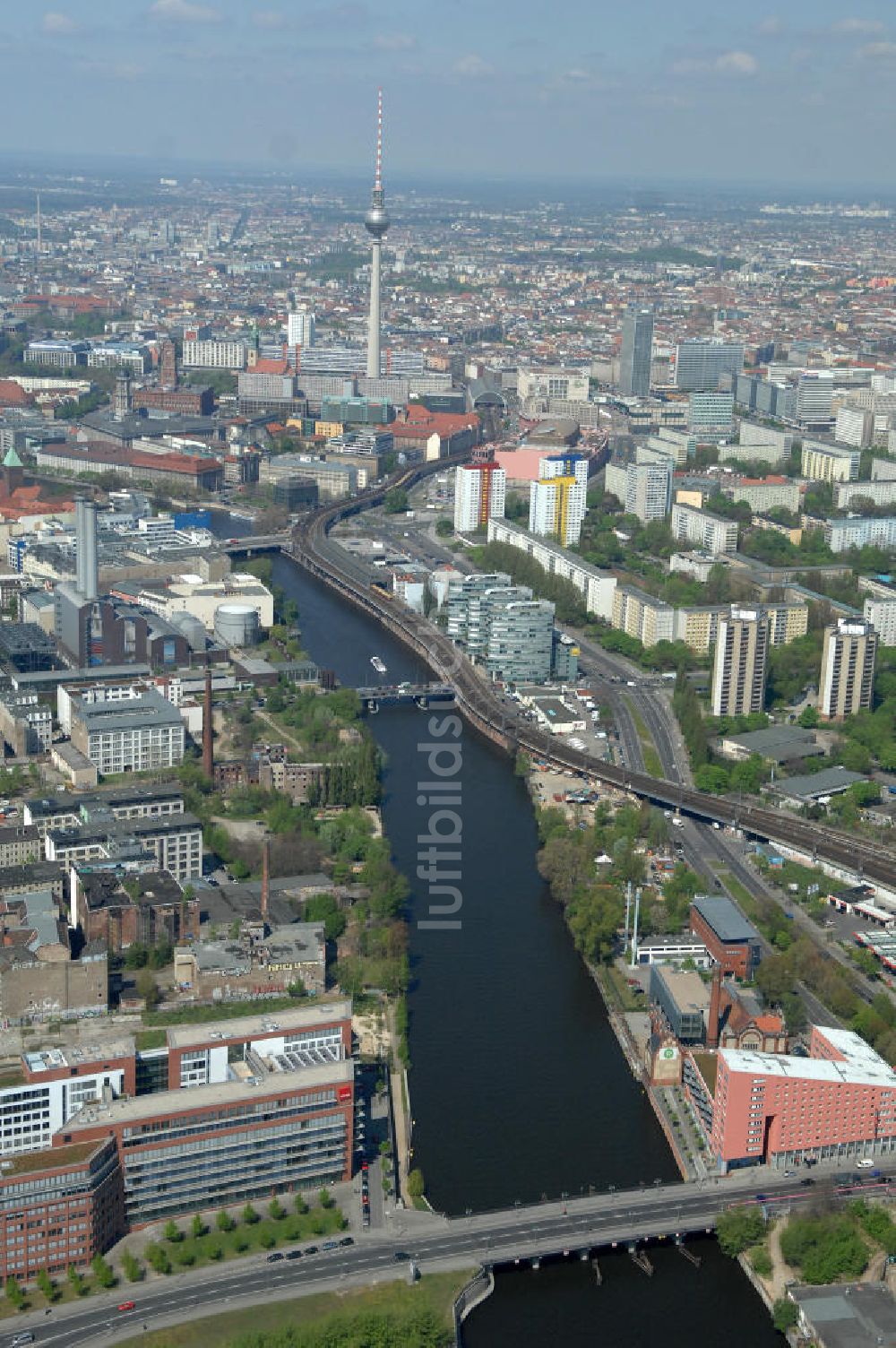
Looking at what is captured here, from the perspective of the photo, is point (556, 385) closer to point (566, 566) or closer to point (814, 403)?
point (814, 403)

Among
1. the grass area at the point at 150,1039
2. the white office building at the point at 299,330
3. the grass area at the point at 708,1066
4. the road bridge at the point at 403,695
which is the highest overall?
the white office building at the point at 299,330

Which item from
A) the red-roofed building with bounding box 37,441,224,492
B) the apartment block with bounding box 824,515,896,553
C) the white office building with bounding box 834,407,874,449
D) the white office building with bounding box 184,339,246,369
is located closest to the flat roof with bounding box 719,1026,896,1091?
the apartment block with bounding box 824,515,896,553

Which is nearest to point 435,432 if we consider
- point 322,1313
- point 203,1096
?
point 203,1096

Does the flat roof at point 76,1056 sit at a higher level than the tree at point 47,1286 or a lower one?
higher

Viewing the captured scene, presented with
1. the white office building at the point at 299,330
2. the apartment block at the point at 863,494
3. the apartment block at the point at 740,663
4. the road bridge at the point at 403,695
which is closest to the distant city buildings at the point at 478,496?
the apartment block at the point at 863,494

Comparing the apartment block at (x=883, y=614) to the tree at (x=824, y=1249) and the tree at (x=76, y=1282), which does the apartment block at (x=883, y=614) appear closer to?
the tree at (x=824, y=1249)

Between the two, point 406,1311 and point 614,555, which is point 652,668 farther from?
point 406,1311

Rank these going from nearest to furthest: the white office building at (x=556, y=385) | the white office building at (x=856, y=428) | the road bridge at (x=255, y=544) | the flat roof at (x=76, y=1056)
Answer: the flat roof at (x=76, y=1056)
the road bridge at (x=255, y=544)
the white office building at (x=856, y=428)
the white office building at (x=556, y=385)
